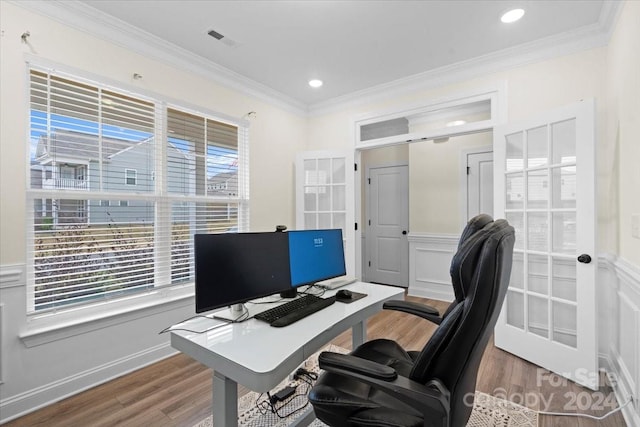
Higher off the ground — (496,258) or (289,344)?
(496,258)

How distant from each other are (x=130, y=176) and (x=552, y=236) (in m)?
3.39

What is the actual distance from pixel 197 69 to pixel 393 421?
3.19m

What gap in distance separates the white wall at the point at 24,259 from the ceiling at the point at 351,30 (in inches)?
12.7

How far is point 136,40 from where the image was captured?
8.28 ft

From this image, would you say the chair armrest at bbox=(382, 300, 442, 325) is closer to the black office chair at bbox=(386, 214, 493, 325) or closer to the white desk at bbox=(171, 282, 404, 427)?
the black office chair at bbox=(386, 214, 493, 325)

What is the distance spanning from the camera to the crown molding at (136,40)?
2121mm

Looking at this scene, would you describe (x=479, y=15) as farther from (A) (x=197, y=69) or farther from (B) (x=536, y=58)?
(A) (x=197, y=69)

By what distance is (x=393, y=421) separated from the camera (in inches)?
43.6

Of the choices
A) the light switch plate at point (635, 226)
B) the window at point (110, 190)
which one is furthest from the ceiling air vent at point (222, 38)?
the light switch plate at point (635, 226)

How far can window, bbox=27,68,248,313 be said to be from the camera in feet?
6.90

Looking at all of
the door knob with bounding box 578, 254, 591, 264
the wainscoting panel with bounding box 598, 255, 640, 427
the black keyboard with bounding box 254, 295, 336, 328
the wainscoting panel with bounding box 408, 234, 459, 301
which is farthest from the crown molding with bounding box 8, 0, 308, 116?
the wainscoting panel with bounding box 598, 255, 640, 427

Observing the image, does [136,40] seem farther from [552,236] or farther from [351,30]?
[552,236]

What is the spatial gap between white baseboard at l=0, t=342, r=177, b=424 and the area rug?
100 cm

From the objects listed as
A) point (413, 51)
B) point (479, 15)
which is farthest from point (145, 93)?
point (479, 15)
